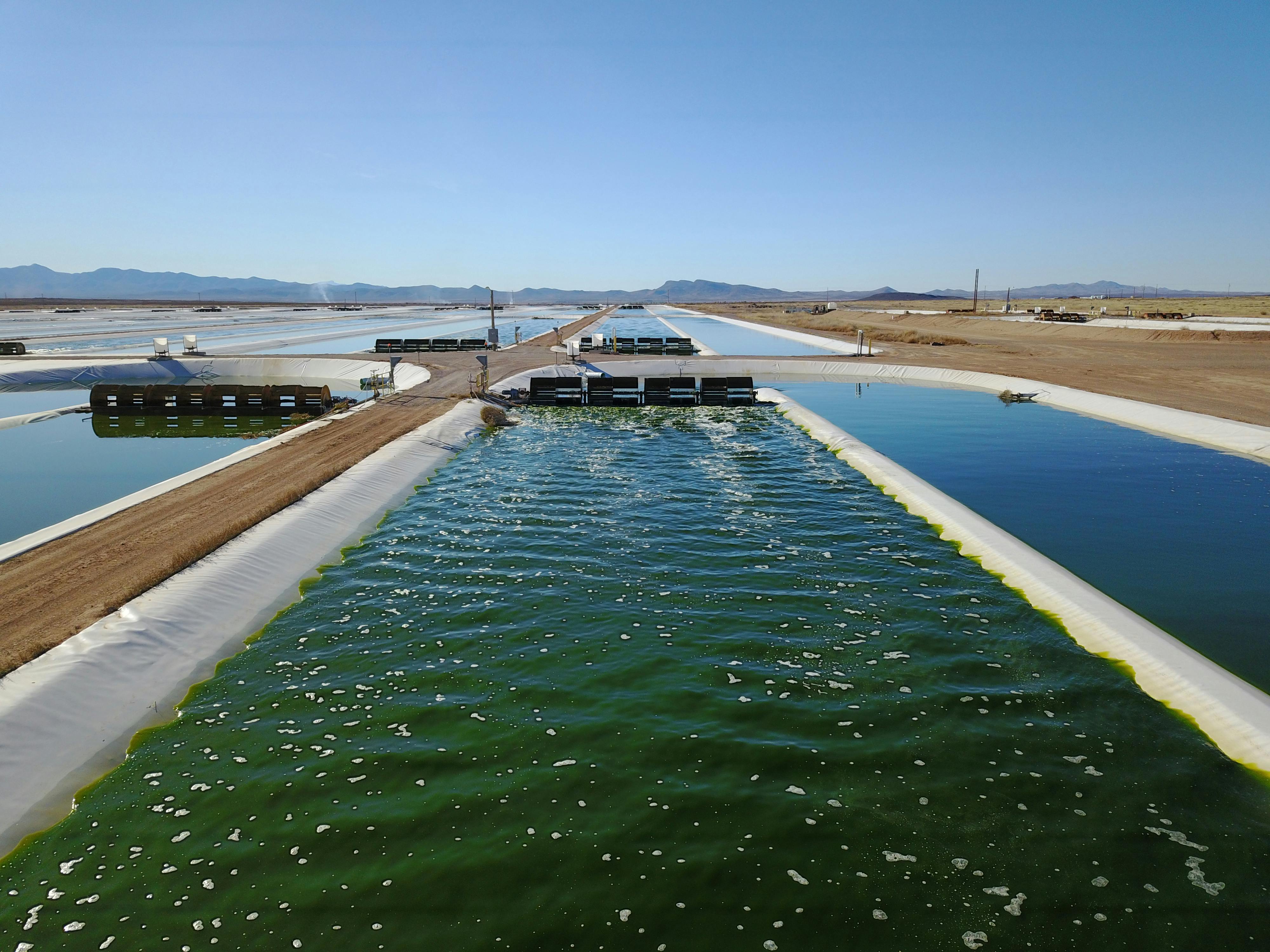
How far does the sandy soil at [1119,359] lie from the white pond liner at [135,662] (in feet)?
130

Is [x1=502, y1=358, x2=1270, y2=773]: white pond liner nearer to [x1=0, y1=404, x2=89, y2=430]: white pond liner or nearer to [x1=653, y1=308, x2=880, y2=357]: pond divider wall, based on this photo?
[x1=653, y1=308, x2=880, y2=357]: pond divider wall

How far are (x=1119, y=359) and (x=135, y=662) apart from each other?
6962 centimetres

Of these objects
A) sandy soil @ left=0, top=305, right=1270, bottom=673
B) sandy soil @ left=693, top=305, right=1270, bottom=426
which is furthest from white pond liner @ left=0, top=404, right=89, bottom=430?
sandy soil @ left=693, top=305, right=1270, bottom=426

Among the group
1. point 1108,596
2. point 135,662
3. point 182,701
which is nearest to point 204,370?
point 135,662

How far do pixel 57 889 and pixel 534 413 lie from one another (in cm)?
3363

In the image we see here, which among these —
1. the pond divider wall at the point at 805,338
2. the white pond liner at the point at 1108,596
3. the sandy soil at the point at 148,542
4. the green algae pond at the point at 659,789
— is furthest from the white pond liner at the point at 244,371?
the pond divider wall at the point at 805,338

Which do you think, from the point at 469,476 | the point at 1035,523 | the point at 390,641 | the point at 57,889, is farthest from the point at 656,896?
the point at 469,476

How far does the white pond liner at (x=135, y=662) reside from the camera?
9.78 meters

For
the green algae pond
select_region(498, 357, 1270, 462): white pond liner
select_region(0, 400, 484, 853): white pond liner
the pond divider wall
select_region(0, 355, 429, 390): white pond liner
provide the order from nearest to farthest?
the green algae pond < select_region(0, 400, 484, 853): white pond liner < select_region(498, 357, 1270, 462): white pond liner < select_region(0, 355, 429, 390): white pond liner < the pond divider wall

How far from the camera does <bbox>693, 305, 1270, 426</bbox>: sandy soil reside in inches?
1532

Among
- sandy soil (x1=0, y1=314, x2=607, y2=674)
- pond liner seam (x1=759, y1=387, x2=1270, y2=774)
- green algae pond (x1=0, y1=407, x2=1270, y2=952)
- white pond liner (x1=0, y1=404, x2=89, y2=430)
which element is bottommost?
green algae pond (x1=0, y1=407, x2=1270, y2=952)

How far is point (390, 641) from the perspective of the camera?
45.5 ft

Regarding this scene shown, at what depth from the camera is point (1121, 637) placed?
44.0 ft

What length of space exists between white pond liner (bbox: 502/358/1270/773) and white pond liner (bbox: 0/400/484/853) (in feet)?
56.9
